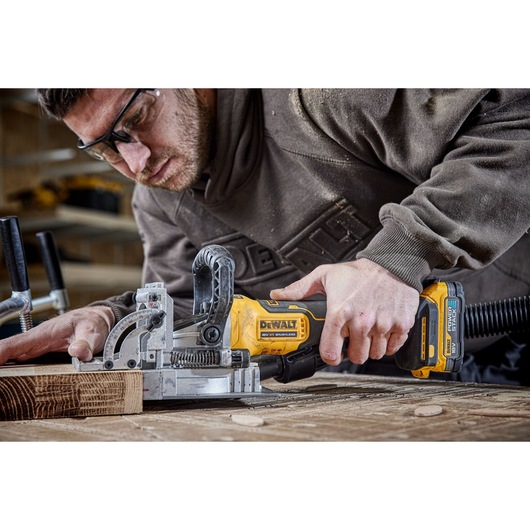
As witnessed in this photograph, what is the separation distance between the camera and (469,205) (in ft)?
5.42

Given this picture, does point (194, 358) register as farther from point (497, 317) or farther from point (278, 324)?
point (497, 317)

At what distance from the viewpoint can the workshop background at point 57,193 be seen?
3.92 metres

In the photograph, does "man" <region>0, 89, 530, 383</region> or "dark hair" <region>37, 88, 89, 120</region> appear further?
"dark hair" <region>37, 88, 89, 120</region>

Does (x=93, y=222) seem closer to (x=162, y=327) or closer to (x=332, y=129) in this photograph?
(x=332, y=129)

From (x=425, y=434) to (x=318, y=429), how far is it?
18cm

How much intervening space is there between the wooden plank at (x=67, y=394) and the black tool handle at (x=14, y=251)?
0.43 metres

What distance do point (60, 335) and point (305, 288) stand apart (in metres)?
0.68

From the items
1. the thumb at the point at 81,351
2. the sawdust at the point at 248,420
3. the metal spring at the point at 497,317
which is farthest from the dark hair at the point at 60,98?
the metal spring at the point at 497,317

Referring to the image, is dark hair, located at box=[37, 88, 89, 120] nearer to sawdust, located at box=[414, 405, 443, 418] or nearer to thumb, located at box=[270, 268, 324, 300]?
thumb, located at box=[270, 268, 324, 300]

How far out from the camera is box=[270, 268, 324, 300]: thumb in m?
1.63

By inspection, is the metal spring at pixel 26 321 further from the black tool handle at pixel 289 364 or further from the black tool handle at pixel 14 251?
the black tool handle at pixel 289 364

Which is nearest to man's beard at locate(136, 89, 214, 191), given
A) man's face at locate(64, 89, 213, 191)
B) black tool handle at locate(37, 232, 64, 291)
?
man's face at locate(64, 89, 213, 191)

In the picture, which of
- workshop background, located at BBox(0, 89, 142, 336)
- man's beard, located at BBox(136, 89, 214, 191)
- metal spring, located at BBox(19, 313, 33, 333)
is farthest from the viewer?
workshop background, located at BBox(0, 89, 142, 336)

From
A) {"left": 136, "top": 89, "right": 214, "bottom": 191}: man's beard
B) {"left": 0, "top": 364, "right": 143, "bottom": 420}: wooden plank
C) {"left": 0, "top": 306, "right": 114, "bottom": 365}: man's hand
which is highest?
{"left": 136, "top": 89, "right": 214, "bottom": 191}: man's beard
